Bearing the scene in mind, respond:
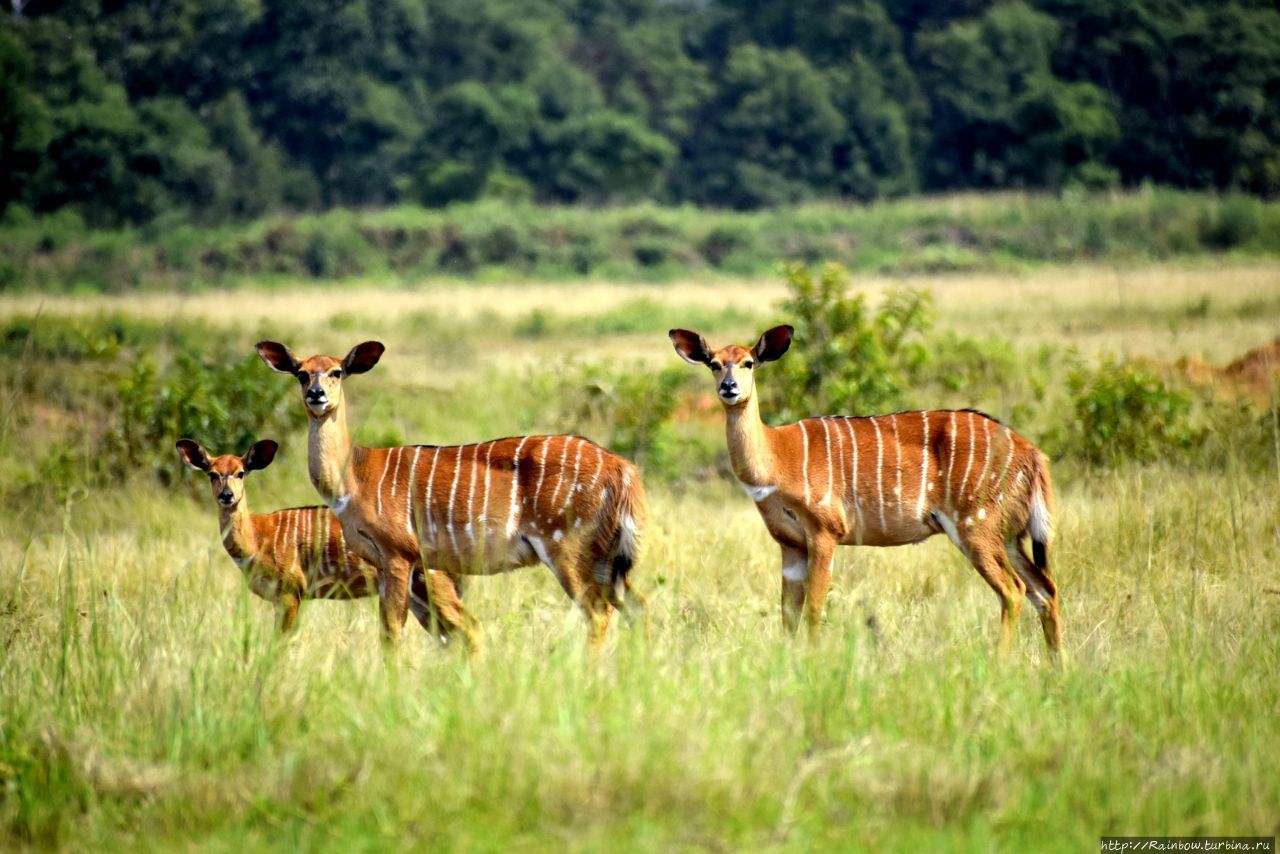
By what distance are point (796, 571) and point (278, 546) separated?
98.8 inches

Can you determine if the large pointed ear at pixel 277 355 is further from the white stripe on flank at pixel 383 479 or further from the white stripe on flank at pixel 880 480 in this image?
the white stripe on flank at pixel 880 480

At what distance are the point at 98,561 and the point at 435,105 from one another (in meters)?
44.8

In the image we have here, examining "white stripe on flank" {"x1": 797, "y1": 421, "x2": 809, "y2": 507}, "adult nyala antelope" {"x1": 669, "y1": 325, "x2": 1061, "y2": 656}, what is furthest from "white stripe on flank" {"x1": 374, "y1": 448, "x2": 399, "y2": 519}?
"white stripe on flank" {"x1": 797, "y1": 421, "x2": 809, "y2": 507}

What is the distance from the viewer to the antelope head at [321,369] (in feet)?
23.0

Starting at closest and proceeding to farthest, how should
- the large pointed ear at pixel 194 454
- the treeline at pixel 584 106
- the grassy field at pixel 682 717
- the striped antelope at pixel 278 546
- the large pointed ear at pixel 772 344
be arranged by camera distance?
1. the grassy field at pixel 682 717
2. the large pointed ear at pixel 772 344
3. the striped antelope at pixel 278 546
4. the large pointed ear at pixel 194 454
5. the treeline at pixel 584 106

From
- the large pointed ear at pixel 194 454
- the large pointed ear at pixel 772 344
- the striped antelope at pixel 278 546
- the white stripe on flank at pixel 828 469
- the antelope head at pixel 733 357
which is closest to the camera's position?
the antelope head at pixel 733 357

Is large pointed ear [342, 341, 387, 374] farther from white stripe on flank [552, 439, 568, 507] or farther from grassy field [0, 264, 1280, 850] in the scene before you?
grassy field [0, 264, 1280, 850]

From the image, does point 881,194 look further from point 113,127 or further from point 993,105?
point 113,127

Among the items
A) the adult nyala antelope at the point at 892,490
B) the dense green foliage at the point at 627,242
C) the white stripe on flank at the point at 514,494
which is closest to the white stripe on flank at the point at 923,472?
the adult nyala antelope at the point at 892,490

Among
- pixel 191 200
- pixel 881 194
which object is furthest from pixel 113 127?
pixel 881 194

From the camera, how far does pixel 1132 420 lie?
10867 mm

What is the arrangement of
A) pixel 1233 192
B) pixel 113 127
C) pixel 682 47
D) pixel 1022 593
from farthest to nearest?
pixel 682 47, pixel 113 127, pixel 1233 192, pixel 1022 593

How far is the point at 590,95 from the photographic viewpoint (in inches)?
2048

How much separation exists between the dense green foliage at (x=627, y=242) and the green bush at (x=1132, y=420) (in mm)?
21633
